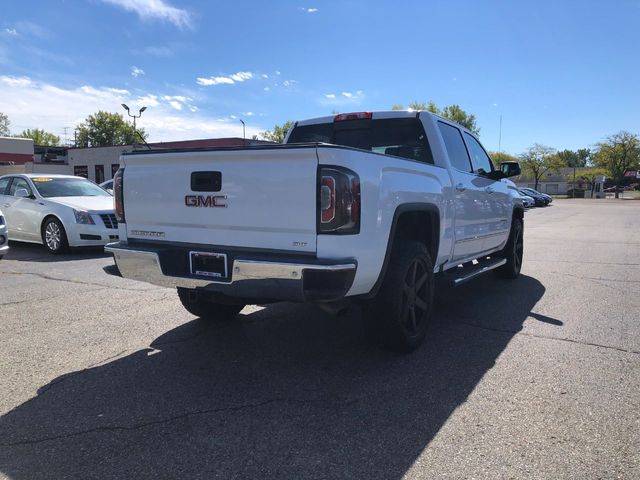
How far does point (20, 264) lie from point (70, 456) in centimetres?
704

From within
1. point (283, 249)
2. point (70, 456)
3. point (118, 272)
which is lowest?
point (70, 456)

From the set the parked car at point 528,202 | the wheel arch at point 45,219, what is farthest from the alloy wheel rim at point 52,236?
the parked car at point 528,202

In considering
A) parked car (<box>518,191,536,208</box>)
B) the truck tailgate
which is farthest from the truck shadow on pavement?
parked car (<box>518,191,536,208</box>)

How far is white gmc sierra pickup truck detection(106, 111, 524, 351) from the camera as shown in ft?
10.4

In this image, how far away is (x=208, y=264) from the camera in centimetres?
355

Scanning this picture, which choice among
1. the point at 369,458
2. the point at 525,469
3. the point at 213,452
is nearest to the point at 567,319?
the point at 525,469

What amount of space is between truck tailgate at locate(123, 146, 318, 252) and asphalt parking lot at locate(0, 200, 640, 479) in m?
1.02

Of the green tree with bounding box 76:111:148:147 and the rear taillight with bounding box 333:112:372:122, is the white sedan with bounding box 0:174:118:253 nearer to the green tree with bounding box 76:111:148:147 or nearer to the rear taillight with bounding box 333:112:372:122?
the rear taillight with bounding box 333:112:372:122

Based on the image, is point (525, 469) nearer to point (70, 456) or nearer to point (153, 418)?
point (153, 418)

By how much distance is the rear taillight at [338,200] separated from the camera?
3143mm

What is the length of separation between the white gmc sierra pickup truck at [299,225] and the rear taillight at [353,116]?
0.52 meters

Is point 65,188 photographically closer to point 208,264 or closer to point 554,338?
point 208,264

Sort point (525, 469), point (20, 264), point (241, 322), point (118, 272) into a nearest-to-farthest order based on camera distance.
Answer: point (525, 469)
point (118, 272)
point (241, 322)
point (20, 264)

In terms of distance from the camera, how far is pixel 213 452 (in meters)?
2.62
